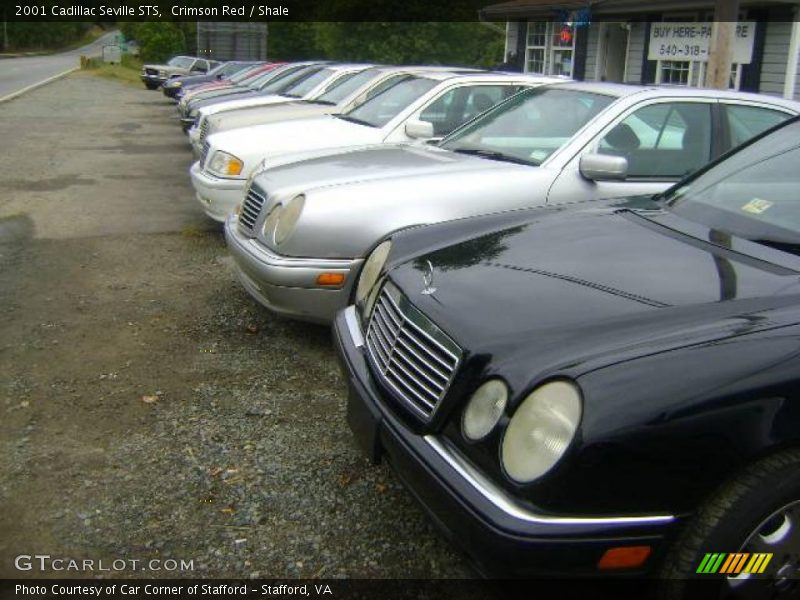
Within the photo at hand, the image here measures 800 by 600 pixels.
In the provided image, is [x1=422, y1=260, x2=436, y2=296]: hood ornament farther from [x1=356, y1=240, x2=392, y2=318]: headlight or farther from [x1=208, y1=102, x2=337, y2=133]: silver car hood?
[x1=208, y1=102, x2=337, y2=133]: silver car hood

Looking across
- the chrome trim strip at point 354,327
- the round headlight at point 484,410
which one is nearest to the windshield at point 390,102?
the chrome trim strip at point 354,327

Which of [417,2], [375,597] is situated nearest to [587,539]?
[375,597]

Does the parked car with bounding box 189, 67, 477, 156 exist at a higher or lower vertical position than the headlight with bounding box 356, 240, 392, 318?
higher

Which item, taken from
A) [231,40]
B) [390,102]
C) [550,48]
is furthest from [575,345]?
[231,40]

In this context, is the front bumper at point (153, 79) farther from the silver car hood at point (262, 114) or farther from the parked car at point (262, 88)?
the silver car hood at point (262, 114)

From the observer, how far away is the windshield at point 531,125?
5109 millimetres

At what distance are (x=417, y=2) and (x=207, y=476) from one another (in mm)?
31673

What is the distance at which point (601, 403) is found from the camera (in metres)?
2.14

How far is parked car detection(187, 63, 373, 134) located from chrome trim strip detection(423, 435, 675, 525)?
8.06m

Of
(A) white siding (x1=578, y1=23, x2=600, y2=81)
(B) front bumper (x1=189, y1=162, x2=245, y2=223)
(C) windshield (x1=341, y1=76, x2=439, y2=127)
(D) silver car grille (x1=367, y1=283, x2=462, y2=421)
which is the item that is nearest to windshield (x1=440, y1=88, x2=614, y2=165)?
(C) windshield (x1=341, y1=76, x2=439, y2=127)

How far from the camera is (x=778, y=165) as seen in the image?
349 cm

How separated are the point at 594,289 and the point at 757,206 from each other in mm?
1065

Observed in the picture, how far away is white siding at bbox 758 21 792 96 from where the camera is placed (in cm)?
1388

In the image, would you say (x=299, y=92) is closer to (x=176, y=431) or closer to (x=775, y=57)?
(x=775, y=57)
